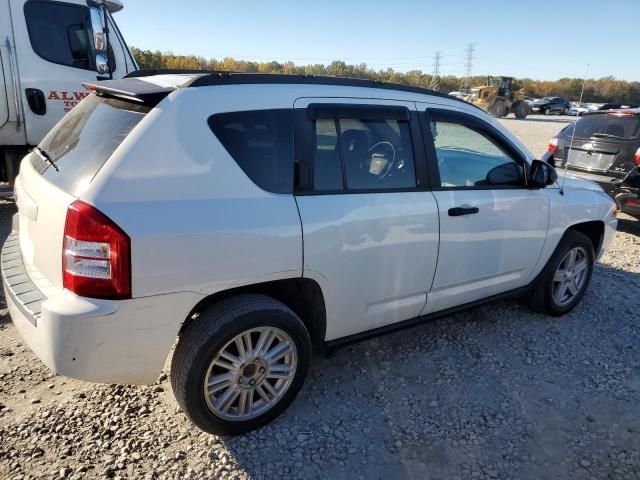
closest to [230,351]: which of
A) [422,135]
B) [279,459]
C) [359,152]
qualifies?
[279,459]

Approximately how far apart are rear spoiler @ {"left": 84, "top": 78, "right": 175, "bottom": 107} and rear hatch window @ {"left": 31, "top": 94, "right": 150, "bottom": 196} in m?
0.04

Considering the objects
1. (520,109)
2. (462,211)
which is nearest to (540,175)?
(462,211)

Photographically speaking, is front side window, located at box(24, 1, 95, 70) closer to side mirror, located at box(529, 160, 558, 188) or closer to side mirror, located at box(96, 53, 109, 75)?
side mirror, located at box(96, 53, 109, 75)

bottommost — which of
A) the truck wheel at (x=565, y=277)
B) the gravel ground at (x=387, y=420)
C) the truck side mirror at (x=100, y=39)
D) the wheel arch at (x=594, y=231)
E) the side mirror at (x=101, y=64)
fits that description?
the gravel ground at (x=387, y=420)

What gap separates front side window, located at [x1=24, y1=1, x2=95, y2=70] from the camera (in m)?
5.59

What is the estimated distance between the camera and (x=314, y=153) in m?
2.59

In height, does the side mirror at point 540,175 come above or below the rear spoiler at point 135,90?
below

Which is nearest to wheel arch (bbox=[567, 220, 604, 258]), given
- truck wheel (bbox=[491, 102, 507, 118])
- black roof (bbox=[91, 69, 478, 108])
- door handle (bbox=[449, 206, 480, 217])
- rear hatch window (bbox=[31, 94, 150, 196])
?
door handle (bbox=[449, 206, 480, 217])

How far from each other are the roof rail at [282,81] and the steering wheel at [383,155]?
364 mm

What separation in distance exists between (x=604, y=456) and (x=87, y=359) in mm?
2727

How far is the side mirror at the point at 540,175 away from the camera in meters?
3.46

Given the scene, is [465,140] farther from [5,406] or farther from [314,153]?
[5,406]

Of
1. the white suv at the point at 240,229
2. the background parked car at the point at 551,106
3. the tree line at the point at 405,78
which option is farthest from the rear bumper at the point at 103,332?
the background parked car at the point at 551,106

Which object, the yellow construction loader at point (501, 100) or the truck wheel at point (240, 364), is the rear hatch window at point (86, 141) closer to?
the truck wheel at point (240, 364)
